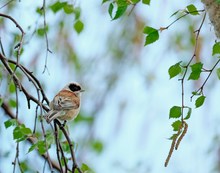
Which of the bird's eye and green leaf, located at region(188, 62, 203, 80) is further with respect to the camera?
the bird's eye

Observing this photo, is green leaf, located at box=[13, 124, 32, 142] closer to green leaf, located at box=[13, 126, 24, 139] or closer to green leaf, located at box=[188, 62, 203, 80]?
green leaf, located at box=[13, 126, 24, 139]

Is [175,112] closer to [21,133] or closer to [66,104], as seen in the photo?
[21,133]

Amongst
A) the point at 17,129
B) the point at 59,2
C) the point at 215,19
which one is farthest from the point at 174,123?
the point at 59,2

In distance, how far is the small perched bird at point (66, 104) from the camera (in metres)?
2.73

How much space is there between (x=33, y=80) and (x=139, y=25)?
2089mm

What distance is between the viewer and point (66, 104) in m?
3.11

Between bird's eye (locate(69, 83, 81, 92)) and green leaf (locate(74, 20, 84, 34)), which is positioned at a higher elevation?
bird's eye (locate(69, 83, 81, 92))

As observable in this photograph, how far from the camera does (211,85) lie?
14.7 ft

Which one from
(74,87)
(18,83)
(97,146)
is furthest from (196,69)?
(97,146)

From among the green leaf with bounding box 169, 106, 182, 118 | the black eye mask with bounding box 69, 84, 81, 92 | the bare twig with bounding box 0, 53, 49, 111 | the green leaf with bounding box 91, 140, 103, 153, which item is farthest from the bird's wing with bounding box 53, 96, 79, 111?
the green leaf with bounding box 91, 140, 103, 153

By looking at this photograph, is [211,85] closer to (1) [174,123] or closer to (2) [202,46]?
(2) [202,46]

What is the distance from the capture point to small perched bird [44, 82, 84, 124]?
2727 mm

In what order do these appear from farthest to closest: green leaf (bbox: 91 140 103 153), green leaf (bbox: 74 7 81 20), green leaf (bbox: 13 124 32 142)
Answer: green leaf (bbox: 91 140 103 153) → green leaf (bbox: 74 7 81 20) → green leaf (bbox: 13 124 32 142)

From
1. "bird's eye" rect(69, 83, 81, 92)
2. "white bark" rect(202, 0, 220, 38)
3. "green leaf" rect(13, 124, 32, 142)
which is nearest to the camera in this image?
"white bark" rect(202, 0, 220, 38)
